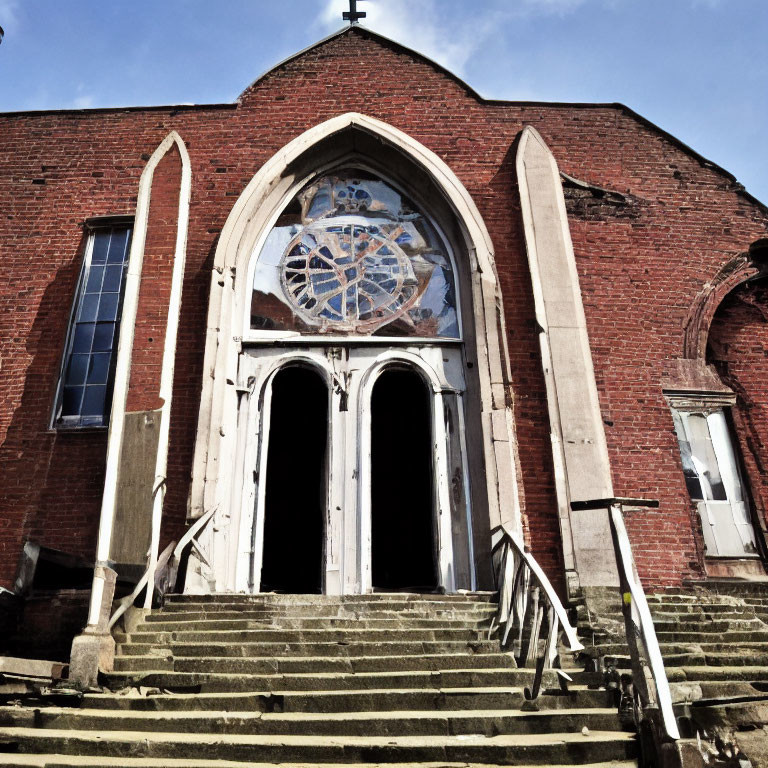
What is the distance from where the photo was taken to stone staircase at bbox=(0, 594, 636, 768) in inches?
164

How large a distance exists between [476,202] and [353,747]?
22.8ft

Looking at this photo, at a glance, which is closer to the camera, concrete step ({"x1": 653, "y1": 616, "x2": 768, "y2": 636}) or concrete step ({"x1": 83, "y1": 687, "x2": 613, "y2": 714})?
concrete step ({"x1": 83, "y1": 687, "x2": 613, "y2": 714})

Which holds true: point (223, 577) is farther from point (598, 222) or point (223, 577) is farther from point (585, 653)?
point (598, 222)

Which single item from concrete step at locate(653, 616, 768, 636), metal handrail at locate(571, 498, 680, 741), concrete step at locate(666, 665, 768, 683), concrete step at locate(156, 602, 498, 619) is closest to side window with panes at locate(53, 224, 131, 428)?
concrete step at locate(156, 602, 498, 619)

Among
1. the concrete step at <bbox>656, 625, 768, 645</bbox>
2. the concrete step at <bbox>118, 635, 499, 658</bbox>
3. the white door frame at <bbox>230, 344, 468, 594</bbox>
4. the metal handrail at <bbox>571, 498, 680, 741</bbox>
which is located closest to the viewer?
the metal handrail at <bbox>571, 498, 680, 741</bbox>

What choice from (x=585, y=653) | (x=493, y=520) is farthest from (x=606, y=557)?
(x=585, y=653)

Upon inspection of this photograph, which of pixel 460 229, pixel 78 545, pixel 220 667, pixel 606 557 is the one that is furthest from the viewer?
pixel 460 229

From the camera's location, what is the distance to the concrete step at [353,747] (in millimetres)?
4125

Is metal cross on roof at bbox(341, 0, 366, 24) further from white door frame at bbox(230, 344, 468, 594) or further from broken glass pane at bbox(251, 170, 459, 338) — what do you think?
white door frame at bbox(230, 344, 468, 594)

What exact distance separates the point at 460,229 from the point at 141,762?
22.7ft

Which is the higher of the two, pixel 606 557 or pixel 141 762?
pixel 606 557

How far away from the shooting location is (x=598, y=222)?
9.68 metres

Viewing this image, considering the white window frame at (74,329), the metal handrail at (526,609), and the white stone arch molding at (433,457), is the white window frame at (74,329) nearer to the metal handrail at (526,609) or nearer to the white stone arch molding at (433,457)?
the white stone arch molding at (433,457)

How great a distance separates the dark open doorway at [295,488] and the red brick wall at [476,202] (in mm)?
3526
